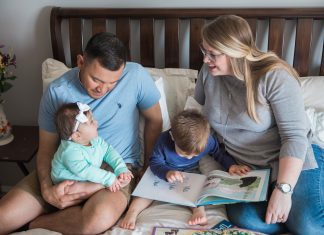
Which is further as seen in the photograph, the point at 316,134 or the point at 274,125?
the point at 316,134

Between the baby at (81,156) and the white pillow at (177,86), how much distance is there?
463 millimetres

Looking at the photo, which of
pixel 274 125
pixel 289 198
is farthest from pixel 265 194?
pixel 274 125

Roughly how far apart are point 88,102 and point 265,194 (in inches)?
30.1

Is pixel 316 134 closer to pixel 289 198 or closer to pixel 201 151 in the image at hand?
pixel 289 198

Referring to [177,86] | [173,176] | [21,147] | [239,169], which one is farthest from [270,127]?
[21,147]

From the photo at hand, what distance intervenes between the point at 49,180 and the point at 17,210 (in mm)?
156

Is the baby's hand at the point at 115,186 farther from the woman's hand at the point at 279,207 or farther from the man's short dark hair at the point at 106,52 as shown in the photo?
the woman's hand at the point at 279,207

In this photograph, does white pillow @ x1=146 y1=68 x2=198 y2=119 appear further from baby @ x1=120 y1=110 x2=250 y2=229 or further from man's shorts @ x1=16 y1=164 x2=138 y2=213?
man's shorts @ x1=16 y1=164 x2=138 y2=213

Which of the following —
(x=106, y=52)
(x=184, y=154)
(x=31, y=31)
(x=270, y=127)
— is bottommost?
(x=184, y=154)

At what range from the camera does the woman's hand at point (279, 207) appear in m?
1.29

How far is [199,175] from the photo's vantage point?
4.97 ft

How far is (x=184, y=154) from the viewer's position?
147cm

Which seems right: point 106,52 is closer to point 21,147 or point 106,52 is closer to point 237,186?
point 237,186

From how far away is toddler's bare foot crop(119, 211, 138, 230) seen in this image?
1372 mm
